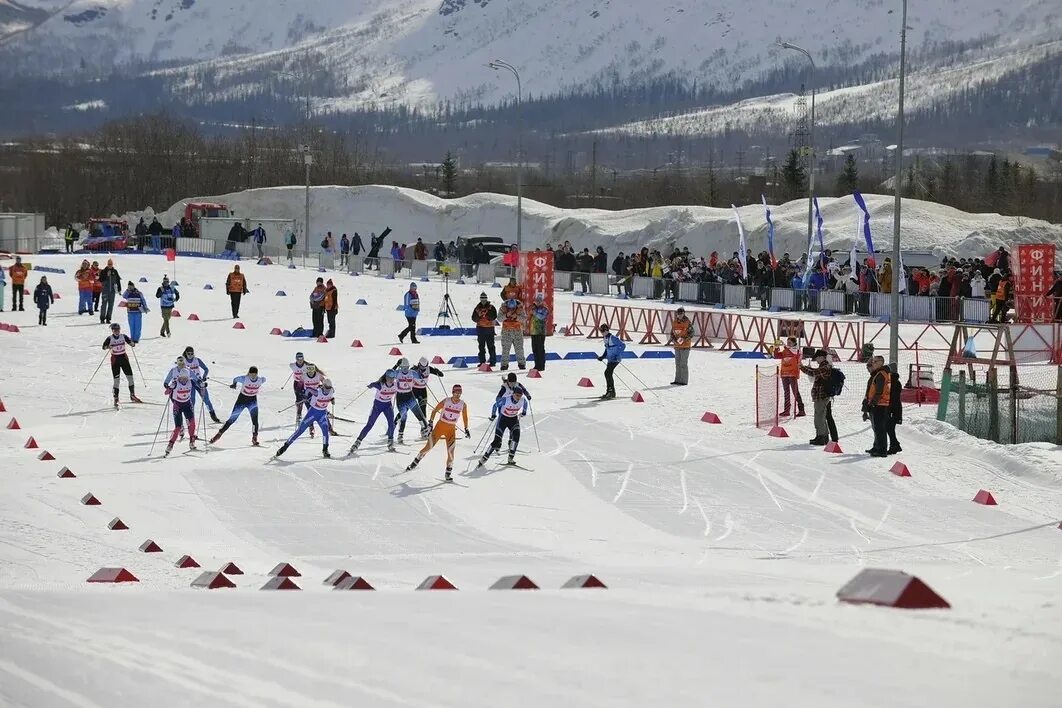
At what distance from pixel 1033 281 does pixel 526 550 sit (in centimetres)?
1950

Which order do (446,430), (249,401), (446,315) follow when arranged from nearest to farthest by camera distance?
(446,430), (249,401), (446,315)

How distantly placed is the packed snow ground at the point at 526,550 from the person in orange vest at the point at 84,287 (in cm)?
254

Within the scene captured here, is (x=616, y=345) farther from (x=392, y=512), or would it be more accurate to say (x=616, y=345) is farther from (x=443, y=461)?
(x=392, y=512)

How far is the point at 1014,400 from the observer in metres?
23.0

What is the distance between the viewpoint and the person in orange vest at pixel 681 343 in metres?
29.0

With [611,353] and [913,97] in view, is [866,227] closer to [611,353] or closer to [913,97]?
[611,353]

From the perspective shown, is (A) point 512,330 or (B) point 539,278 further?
(B) point 539,278

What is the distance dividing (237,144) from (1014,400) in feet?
345

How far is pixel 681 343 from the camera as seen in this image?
2919 cm

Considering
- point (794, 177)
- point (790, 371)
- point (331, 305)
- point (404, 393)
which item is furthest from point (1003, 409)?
point (794, 177)

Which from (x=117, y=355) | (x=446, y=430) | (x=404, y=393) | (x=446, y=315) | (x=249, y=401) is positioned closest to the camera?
(x=446, y=430)

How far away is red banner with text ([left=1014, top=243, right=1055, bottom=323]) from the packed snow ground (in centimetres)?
627

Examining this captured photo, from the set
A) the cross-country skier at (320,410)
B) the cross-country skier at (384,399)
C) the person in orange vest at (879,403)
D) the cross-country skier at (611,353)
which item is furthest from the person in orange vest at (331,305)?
the person in orange vest at (879,403)

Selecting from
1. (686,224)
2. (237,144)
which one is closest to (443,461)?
(686,224)
